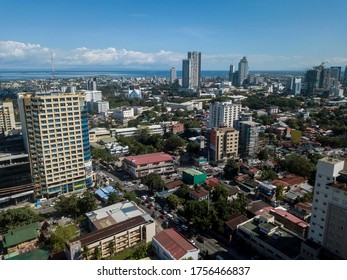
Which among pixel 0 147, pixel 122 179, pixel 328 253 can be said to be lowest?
pixel 122 179

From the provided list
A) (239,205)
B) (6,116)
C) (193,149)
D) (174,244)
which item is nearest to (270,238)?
(239,205)

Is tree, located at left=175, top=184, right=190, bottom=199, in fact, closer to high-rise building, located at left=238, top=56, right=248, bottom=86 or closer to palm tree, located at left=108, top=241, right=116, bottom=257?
palm tree, located at left=108, top=241, right=116, bottom=257

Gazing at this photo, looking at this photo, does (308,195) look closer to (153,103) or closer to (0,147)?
(0,147)

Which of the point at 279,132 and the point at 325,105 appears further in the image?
the point at 325,105

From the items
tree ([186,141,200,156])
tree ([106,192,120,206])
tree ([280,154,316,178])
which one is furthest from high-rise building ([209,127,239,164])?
tree ([106,192,120,206])

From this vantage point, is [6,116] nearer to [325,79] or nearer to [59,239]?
[59,239]

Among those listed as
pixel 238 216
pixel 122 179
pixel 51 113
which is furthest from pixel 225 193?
pixel 51 113
